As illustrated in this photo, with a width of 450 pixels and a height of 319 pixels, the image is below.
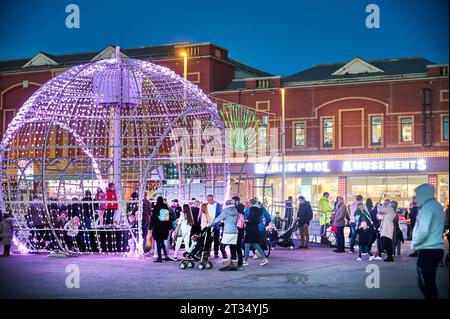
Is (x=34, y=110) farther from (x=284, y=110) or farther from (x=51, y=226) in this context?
(x=284, y=110)

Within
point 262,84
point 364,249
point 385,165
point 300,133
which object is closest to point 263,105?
point 262,84

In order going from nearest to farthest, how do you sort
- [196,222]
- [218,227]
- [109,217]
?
[218,227], [196,222], [109,217]

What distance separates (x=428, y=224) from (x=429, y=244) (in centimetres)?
26

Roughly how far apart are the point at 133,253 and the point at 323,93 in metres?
30.3

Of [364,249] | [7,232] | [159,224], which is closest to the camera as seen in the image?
[159,224]

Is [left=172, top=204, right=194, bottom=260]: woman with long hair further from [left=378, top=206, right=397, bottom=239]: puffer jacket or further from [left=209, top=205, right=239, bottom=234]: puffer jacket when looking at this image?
[left=378, top=206, right=397, bottom=239]: puffer jacket

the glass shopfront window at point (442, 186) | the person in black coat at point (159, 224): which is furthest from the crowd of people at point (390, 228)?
the glass shopfront window at point (442, 186)

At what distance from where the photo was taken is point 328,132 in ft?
158

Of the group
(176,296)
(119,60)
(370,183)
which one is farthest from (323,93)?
(176,296)

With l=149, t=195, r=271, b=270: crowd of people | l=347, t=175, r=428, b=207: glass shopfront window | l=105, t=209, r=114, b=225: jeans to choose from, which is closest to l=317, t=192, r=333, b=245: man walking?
l=149, t=195, r=271, b=270: crowd of people

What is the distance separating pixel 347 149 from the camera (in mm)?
47438

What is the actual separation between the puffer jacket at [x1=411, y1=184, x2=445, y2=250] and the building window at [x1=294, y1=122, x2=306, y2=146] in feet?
127

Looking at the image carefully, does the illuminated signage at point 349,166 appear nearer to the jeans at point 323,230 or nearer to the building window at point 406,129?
the building window at point 406,129

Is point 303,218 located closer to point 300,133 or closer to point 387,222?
point 387,222
